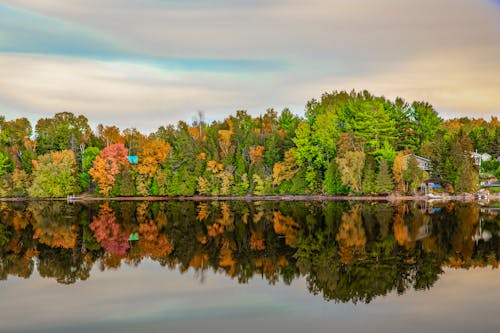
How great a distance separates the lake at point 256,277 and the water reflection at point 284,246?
94 mm

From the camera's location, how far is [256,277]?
22672 millimetres

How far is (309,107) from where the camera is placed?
90.4m

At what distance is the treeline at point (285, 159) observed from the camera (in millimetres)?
71438

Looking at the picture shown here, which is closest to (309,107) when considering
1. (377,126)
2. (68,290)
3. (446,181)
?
(377,126)

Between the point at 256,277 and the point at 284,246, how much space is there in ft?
24.4

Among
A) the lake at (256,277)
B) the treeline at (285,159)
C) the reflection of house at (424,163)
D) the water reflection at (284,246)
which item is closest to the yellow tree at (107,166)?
the treeline at (285,159)

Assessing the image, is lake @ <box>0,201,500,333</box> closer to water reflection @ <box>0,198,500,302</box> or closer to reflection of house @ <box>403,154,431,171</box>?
water reflection @ <box>0,198,500,302</box>

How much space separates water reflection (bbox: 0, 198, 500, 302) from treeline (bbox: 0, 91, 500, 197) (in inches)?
937

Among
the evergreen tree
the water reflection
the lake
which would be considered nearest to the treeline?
the evergreen tree

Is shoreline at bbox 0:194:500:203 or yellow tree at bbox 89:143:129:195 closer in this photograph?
shoreline at bbox 0:194:500:203

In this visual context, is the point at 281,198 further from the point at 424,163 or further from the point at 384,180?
the point at 424,163

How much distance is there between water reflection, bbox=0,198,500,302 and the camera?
74.7ft

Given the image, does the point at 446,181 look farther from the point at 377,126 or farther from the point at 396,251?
the point at 396,251

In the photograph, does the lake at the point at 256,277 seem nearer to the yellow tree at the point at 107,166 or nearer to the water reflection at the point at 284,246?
the water reflection at the point at 284,246
